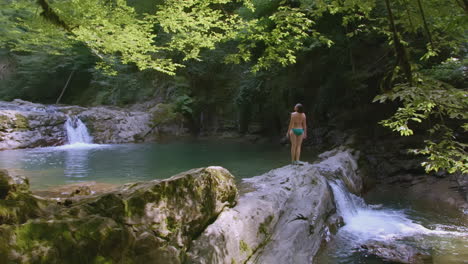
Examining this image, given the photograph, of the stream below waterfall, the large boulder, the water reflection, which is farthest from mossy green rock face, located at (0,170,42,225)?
the water reflection

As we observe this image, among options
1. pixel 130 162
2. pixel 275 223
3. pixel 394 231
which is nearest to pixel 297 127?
pixel 394 231

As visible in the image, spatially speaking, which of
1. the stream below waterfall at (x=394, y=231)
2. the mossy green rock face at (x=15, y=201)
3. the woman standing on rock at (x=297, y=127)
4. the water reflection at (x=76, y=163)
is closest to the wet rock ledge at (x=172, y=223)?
the mossy green rock face at (x=15, y=201)

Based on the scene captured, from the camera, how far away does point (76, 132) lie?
1736 centimetres

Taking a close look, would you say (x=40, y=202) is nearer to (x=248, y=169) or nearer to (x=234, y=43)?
(x=248, y=169)

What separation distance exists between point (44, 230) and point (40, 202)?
1.43 feet

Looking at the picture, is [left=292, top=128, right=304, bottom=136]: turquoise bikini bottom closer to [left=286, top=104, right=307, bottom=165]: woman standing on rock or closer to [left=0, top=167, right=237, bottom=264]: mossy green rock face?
[left=286, top=104, right=307, bottom=165]: woman standing on rock

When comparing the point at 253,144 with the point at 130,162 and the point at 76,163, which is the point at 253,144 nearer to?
the point at 130,162

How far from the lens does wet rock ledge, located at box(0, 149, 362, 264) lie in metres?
2.63

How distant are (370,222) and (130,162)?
8.34 metres

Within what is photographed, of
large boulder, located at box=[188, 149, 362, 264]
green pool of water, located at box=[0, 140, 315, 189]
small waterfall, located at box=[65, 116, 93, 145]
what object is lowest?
large boulder, located at box=[188, 149, 362, 264]

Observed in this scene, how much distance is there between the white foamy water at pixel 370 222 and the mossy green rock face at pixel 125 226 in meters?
3.68

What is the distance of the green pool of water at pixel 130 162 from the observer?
358 inches

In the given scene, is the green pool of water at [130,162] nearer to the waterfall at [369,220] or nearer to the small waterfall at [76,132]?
the small waterfall at [76,132]

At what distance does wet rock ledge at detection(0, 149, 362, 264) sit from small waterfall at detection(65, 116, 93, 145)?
13803mm
